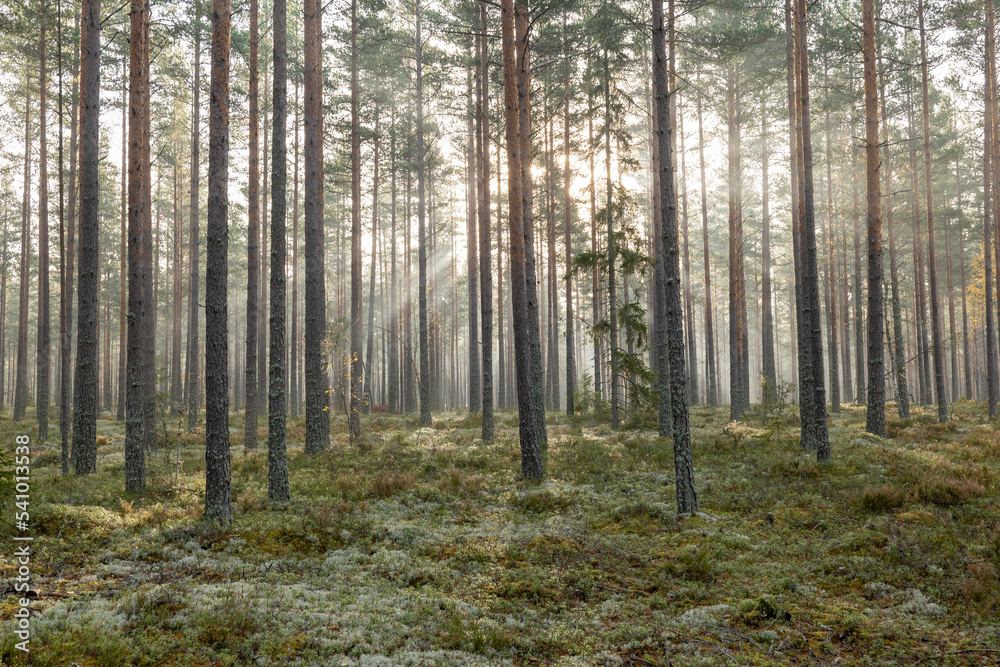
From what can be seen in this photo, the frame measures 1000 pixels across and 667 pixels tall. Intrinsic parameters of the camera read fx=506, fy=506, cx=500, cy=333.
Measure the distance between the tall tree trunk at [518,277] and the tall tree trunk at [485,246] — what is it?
15.1 feet

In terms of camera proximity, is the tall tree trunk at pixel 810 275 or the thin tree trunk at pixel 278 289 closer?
the thin tree trunk at pixel 278 289

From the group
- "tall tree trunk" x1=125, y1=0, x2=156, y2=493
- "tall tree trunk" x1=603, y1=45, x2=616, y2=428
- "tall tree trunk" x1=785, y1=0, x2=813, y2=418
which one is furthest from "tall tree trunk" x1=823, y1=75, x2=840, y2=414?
"tall tree trunk" x1=125, y1=0, x2=156, y2=493

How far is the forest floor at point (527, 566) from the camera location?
4.47 m

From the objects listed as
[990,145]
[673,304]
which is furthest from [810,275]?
[990,145]

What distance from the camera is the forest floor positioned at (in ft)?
14.7

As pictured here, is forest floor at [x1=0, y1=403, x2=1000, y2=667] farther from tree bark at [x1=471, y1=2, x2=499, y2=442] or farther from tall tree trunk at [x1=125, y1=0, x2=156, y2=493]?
tree bark at [x1=471, y1=2, x2=499, y2=442]

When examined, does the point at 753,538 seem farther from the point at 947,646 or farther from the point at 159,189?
the point at 159,189

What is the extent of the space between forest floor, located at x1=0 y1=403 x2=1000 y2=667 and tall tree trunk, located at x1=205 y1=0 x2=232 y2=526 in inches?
28.8

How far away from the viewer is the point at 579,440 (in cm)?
1523

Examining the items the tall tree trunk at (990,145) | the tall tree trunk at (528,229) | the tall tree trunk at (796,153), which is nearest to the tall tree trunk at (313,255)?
the tall tree trunk at (528,229)

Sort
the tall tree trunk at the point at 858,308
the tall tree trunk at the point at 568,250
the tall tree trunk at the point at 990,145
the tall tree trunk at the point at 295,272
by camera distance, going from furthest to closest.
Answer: the tall tree trunk at the point at 295,272 → the tall tree trunk at the point at 858,308 → the tall tree trunk at the point at 568,250 → the tall tree trunk at the point at 990,145

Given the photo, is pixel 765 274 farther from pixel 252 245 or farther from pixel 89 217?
pixel 89 217

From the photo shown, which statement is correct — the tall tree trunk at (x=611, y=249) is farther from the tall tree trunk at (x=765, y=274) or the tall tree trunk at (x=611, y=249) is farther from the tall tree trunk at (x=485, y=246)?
the tall tree trunk at (x=765, y=274)

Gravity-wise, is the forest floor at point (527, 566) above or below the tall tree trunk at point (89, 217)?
below
